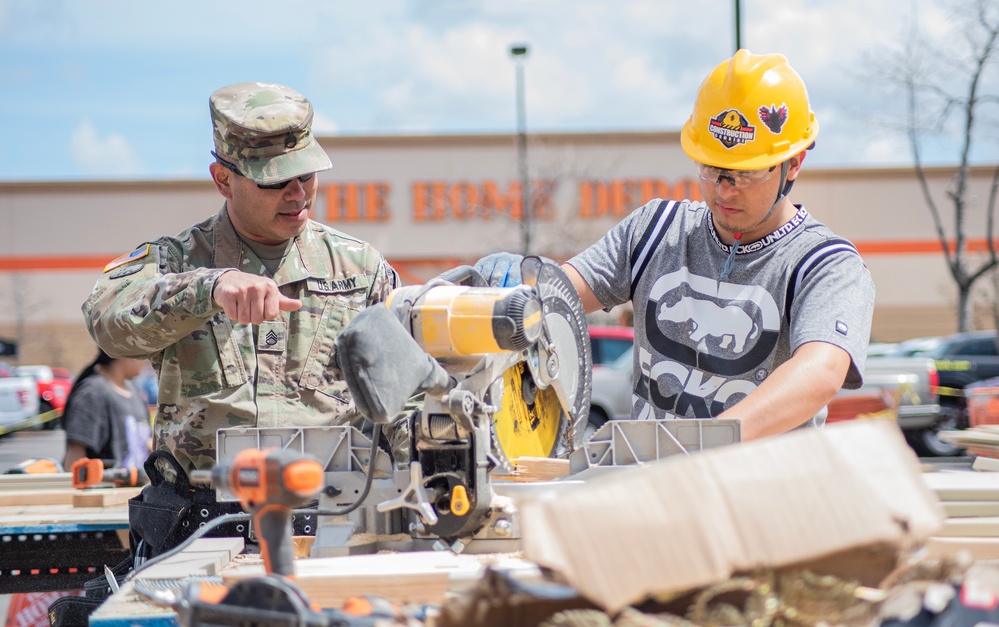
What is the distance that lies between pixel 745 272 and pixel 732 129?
0.38 metres

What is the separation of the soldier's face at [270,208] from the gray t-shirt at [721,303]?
0.82 meters

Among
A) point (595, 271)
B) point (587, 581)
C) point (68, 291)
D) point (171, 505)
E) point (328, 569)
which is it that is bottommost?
point (68, 291)

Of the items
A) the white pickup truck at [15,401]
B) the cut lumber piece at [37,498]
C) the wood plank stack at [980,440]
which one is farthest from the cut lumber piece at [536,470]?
the white pickup truck at [15,401]

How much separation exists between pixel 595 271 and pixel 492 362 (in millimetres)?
832

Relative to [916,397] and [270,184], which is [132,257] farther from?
[916,397]

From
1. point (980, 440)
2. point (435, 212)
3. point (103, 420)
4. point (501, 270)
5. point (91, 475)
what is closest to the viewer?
point (501, 270)

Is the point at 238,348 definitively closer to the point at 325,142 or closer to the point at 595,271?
the point at 595,271

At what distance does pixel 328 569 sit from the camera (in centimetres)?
176

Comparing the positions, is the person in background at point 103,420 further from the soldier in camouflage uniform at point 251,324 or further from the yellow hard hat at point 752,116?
the yellow hard hat at point 752,116

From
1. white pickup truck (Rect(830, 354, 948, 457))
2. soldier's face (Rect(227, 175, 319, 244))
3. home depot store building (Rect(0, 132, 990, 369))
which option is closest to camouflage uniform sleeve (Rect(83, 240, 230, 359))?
soldier's face (Rect(227, 175, 319, 244))

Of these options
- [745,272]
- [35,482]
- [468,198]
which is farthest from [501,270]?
[468,198]

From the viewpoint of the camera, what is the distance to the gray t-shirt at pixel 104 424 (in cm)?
651

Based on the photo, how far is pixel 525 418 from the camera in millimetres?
2639

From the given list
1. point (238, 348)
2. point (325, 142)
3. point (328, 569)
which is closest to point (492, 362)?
point (328, 569)
